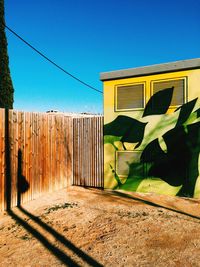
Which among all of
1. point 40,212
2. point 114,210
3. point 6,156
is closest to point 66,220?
point 40,212

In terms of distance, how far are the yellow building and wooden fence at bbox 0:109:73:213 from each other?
163 centimetres

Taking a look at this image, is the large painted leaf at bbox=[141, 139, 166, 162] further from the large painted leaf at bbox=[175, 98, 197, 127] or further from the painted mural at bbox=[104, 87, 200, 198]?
the large painted leaf at bbox=[175, 98, 197, 127]

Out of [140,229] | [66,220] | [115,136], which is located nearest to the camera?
[140,229]

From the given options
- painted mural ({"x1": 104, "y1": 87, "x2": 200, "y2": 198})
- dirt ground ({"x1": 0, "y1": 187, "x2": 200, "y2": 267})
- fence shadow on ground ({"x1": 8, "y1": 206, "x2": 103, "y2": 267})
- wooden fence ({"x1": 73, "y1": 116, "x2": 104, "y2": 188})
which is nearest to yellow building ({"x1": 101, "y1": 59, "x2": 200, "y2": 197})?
painted mural ({"x1": 104, "y1": 87, "x2": 200, "y2": 198})

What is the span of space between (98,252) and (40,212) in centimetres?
274

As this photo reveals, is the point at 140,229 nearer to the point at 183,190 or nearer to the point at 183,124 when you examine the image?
the point at 183,190

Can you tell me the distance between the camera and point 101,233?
18.2 ft

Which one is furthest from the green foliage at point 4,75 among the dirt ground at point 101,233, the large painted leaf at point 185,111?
the large painted leaf at point 185,111

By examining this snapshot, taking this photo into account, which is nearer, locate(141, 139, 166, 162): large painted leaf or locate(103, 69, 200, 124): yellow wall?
locate(103, 69, 200, 124): yellow wall

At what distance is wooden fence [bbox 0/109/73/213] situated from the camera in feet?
23.4

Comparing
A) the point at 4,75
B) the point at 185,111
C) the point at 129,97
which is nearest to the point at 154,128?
the point at 185,111

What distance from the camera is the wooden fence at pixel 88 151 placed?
32.2 feet

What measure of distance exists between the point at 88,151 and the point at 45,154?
192cm

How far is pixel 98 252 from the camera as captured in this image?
4684 millimetres
